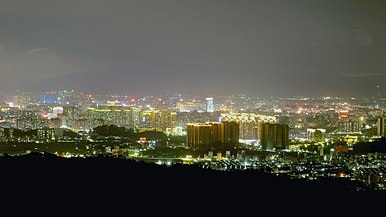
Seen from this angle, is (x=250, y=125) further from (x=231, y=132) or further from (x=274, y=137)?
(x=274, y=137)

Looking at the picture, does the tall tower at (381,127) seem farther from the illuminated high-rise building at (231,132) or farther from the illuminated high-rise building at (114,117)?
the illuminated high-rise building at (114,117)

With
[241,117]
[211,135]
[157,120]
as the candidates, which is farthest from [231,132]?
[157,120]

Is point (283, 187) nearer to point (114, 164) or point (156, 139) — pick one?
point (114, 164)

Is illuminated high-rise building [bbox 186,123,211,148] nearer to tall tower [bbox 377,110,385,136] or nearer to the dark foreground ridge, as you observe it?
tall tower [bbox 377,110,385,136]

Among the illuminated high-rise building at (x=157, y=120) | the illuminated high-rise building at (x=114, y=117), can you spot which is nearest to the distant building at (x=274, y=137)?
the illuminated high-rise building at (x=157, y=120)

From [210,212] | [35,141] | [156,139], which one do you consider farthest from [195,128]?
[210,212]

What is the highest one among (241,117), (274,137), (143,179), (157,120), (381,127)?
(241,117)

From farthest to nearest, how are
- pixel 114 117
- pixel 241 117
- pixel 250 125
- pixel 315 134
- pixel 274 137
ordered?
pixel 114 117 → pixel 241 117 → pixel 250 125 → pixel 315 134 → pixel 274 137
